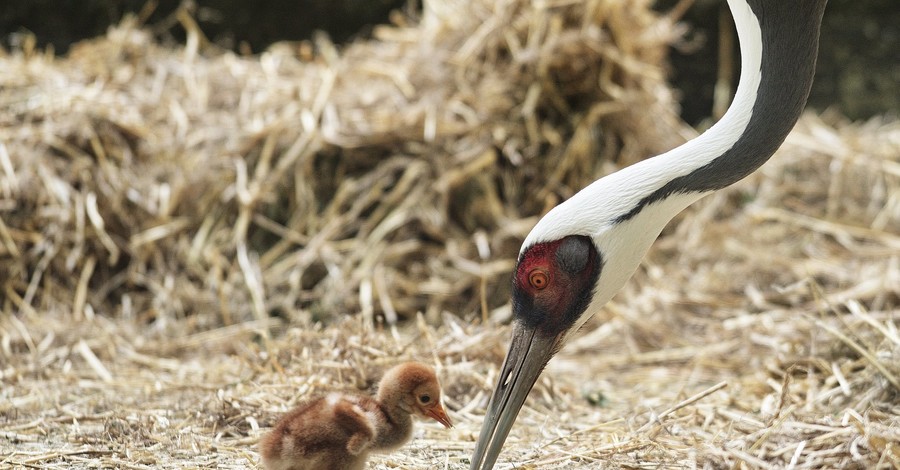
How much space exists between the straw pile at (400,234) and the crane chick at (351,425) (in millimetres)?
387

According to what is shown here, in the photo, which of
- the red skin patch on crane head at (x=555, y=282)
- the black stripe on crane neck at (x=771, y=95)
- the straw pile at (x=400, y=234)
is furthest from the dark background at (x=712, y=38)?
the red skin patch on crane head at (x=555, y=282)

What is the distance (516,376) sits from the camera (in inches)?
87.9

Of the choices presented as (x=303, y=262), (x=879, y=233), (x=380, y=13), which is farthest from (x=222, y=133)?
(x=879, y=233)

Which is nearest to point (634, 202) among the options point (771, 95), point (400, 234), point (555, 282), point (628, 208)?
point (628, 208)

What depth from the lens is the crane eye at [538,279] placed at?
217cm

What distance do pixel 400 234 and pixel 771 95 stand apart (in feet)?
7.32

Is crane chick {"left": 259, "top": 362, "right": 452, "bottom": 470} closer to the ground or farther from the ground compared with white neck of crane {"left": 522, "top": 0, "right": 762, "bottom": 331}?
closer to the ground

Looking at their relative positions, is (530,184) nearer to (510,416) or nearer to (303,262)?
(303,262)

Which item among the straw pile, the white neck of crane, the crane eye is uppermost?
the white neck of crane

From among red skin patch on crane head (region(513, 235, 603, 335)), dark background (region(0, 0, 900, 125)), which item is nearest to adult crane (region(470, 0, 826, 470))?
red skin patch on crane head (region(513, 235, 603, 335))

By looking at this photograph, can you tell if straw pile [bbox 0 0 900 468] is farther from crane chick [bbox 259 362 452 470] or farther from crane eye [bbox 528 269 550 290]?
crane eye [bbox 528 269 550 290]

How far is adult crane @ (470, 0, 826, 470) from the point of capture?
7.09 feet

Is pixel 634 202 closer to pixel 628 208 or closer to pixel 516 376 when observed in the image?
pixel 628 208

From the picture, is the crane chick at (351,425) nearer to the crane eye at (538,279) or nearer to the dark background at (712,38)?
the crane eye at (538,279)
